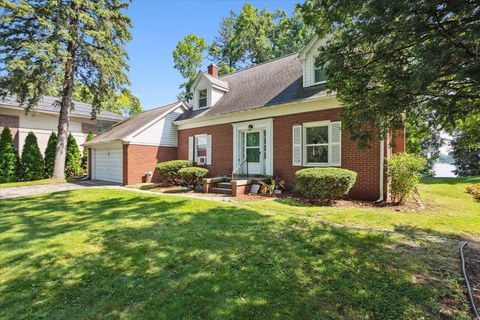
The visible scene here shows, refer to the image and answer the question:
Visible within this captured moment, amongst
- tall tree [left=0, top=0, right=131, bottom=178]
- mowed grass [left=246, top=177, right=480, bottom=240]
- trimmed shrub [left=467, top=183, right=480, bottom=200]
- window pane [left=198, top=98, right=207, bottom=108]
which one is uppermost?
tall tree [left=0, top=0, right=131, bottom=178]

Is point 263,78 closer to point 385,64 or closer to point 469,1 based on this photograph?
point 385,64

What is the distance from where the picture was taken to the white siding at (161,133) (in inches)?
566

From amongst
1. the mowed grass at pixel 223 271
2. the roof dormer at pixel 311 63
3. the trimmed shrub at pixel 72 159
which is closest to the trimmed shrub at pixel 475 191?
the mowed grass at pixel 223 271

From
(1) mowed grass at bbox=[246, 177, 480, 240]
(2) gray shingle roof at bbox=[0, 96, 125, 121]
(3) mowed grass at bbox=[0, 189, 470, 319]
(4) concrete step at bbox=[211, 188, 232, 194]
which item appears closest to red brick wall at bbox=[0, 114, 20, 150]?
(2) gray shingle roof at bbox=[0, 96, 125, 121]

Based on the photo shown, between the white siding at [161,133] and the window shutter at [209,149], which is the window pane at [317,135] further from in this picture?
the white siding at [161,133]

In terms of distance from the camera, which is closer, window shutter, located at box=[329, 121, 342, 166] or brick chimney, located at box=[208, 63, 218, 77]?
window shutter, located at box=[329, 121, 342, 166]

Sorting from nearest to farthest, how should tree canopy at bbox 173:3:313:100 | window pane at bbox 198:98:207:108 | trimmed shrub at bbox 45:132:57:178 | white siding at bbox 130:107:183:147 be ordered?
white siding at bbox 130:107:183:147 → window pane at bbox 198:98:207:108 → trimmed shrub at bbox 45:132:57:178 → tree canopy at bbox 173:3:313:100

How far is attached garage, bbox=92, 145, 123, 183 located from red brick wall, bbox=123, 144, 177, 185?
1.13 meters

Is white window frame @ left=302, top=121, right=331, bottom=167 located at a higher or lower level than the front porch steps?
higher

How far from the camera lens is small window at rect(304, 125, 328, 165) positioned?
9.76 m

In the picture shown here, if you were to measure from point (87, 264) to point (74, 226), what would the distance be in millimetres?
2468

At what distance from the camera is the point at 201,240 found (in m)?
4.69

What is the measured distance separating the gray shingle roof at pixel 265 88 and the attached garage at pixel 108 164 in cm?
447

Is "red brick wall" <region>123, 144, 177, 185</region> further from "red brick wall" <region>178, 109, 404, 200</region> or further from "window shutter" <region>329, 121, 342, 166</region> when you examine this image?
"window shutter" <region>329, 121, 342, 166</region>
